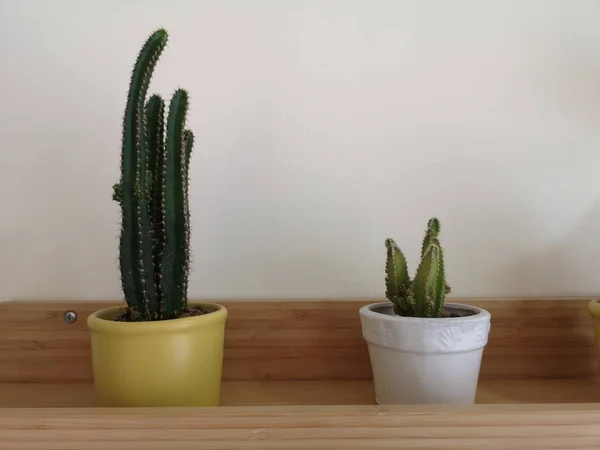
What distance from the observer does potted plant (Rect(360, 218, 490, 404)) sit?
48 cm

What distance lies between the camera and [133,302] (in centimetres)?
49

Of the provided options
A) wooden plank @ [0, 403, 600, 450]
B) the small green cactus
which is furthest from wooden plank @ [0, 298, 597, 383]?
wooden plank @ [0, 403, 600, 450]

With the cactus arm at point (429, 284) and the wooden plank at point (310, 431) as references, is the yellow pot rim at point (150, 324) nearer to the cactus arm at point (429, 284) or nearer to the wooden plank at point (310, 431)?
the wooden plank at point (310, 431)

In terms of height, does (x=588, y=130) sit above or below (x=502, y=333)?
above

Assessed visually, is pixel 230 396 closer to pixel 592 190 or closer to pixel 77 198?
pixel 77 198

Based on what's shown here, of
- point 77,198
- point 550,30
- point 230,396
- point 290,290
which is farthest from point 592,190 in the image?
point 77,198

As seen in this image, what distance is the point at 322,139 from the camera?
2.18 ft

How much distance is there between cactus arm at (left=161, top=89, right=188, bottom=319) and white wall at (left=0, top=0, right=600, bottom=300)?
0.52 ft

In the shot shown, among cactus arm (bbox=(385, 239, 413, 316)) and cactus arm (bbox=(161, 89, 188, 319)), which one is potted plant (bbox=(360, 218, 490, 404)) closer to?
cactus arm (bbox=(385, 239, 413, 316))

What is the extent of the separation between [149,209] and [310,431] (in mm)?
245

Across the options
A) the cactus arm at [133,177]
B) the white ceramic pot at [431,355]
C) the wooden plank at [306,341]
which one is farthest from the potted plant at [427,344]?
the cactus arm at [133,177]

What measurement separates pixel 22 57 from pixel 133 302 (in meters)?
0.39

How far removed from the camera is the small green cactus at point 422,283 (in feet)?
1.61

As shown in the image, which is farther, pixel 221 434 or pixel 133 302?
pixel 133 302
